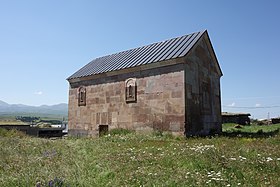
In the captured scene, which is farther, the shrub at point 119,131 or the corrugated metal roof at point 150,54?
the shrub at point 119,131

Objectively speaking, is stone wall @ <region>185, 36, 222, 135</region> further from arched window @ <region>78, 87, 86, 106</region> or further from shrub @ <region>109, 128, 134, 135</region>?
arched window @ <region>78, 87, 86, 106</region>

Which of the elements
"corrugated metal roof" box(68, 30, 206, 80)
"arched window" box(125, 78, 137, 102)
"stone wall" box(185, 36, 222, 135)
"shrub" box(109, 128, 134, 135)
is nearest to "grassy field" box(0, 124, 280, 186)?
"stone wall" box(185, 36, 222, 135)

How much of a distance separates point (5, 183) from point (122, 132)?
11.5 metres

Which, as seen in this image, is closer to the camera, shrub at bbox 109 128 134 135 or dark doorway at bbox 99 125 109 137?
shrub at bbox 109 128 134 135

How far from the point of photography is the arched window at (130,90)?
17.4 m

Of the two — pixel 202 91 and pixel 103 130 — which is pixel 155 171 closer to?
pixel 202 91

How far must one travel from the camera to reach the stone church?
1528 centimetres

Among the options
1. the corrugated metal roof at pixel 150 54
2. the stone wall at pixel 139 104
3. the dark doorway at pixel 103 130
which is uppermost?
the corrugated metal roof at pixel 150 54

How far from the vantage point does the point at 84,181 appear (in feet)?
19.0

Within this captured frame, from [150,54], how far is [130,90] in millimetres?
2926

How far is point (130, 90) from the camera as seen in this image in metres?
17.7

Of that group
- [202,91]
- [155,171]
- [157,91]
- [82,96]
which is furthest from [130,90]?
[155,171]

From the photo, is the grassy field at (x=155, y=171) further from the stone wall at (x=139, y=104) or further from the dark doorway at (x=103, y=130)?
the dark doorway at (x=103, y=130)

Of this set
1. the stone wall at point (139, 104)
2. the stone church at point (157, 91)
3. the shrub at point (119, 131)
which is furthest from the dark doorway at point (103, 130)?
the shrub at point (119, 131)
